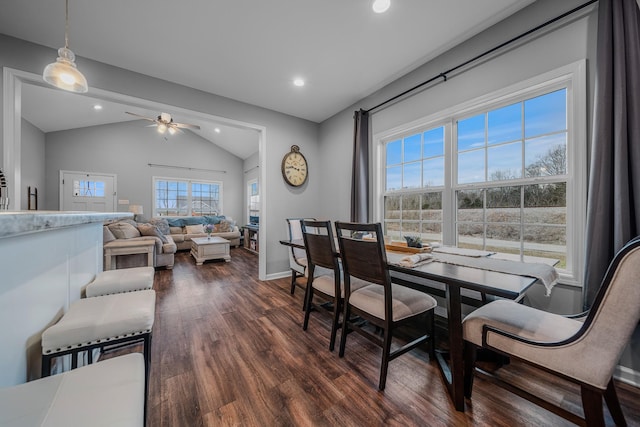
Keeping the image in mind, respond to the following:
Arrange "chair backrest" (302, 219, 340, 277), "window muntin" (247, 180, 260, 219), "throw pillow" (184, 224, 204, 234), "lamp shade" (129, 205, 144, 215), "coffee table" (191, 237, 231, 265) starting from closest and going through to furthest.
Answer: "chair backrest" (302, 219, 340, 277) < "coffee table" (191, 237, 231, 265) < "lamp shade" (129, 205, 144, 215) < "throw pillow" (184, 224, 204, 234) < "window muntin" (247, 180, 260, 219)

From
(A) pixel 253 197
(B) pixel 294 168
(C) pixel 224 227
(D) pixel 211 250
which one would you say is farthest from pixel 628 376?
(A) pixel 253 197

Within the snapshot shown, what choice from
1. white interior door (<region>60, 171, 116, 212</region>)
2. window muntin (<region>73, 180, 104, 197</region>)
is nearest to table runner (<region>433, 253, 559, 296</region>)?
white interior door (<region>60, 171, 116, 212</region>)

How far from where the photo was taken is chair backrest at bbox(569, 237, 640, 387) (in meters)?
0.86

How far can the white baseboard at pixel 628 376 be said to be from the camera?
1478 millimetres

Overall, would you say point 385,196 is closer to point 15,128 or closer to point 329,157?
point 329,157

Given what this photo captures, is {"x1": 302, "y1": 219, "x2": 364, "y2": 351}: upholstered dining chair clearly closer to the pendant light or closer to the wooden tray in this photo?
the wooden tray

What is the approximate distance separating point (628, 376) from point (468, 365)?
1.15 meters

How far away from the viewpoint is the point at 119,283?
5.14 ft

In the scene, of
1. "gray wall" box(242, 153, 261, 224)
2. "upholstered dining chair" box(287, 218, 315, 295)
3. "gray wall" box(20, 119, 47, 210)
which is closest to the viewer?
"upholstered dining chair" box(287, 218, 315, 295)

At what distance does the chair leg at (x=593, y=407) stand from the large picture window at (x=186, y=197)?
8.40 meters

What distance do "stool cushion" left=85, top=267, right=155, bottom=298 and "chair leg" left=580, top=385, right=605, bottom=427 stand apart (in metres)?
2.37

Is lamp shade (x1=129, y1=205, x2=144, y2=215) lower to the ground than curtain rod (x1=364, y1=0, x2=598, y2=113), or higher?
lower

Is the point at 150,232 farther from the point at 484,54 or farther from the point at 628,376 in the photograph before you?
the point at 628,376

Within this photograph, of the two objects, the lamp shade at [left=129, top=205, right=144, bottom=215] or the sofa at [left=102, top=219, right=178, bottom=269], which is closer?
the sofa at [left=102, top=219, right=178, bottom=269]
